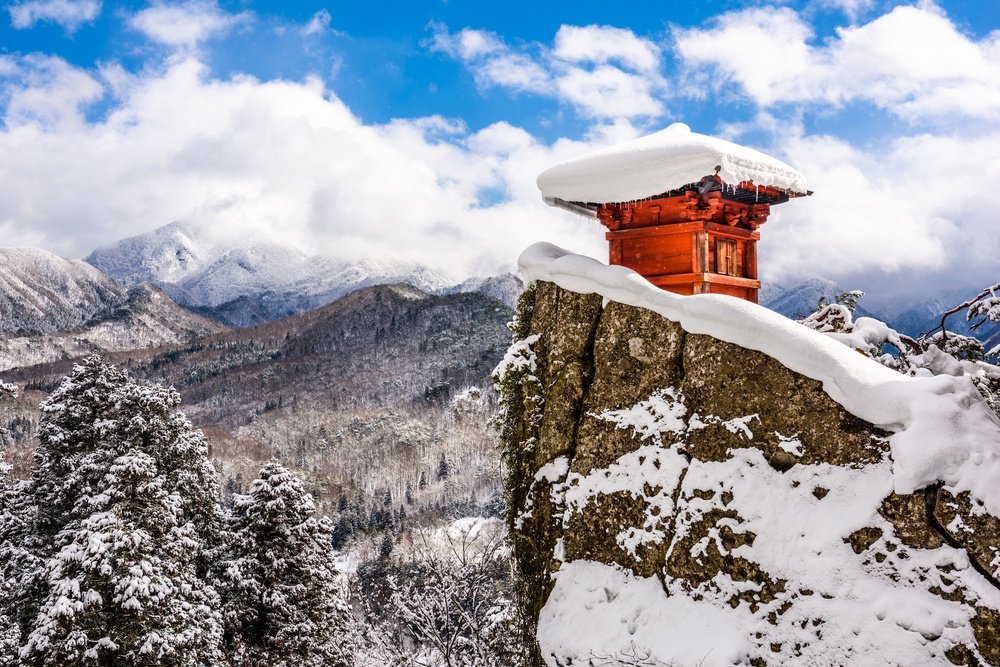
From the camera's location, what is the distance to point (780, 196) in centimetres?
1238

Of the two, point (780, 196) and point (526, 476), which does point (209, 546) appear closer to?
point (526, 476)

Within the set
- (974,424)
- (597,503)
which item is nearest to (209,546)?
(597,503)

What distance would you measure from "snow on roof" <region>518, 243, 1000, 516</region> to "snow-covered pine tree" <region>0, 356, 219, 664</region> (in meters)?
13.1

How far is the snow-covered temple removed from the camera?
1084 cm

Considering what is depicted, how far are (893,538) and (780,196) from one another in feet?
21.3

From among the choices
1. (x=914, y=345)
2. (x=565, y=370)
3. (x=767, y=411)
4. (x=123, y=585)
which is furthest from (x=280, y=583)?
(x=914, y=345)

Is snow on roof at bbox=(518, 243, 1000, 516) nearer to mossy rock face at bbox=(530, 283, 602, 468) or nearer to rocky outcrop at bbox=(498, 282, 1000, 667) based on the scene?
rocky outcrop at bbox=(498, 282, 1000, 667)

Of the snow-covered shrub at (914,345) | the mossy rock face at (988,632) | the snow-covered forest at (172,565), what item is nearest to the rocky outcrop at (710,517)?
the mossy rock face at (988,632)

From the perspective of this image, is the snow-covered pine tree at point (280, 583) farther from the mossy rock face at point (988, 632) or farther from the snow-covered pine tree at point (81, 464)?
the mossy rock face at point (988, 632)

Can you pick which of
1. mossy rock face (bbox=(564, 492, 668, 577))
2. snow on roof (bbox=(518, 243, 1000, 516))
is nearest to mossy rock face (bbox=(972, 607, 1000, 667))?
snow on roof (bbox=(518, 243, 1000, 516))

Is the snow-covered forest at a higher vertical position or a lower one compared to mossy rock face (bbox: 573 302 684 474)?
lower

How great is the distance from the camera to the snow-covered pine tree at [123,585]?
14.5m

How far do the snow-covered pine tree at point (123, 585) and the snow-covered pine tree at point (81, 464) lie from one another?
14 cm

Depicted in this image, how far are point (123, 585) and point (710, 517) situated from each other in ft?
41.2
